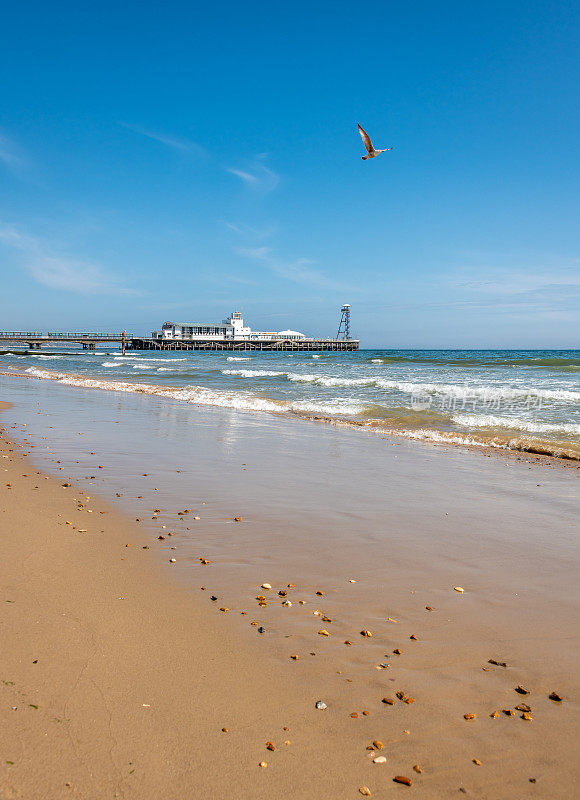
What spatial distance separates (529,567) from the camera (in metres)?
4.22

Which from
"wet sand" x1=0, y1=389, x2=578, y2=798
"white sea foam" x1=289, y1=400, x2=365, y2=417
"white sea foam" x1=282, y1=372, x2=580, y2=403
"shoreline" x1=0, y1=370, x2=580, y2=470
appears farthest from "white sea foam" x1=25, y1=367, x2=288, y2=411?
"wet sand" x1=0, y1=389, x2=578, y2=798

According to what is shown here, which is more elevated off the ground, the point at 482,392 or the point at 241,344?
the point at 241,344

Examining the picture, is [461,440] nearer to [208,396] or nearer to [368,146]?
[368,146]

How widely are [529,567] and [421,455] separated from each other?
514 cm

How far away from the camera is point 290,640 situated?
9.97 feet

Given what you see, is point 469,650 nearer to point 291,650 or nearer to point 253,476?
point 291,650

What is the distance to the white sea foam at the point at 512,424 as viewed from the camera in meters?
12.1

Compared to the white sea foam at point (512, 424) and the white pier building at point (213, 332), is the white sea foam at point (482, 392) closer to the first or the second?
the white sea foam at point (512, 424)

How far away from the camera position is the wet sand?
2129 millimetres

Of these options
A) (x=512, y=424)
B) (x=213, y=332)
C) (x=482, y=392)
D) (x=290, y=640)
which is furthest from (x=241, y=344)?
(x=290, y=640)

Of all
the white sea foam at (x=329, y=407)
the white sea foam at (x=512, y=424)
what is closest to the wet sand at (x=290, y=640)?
the white sea foam at (x=512, y=424)

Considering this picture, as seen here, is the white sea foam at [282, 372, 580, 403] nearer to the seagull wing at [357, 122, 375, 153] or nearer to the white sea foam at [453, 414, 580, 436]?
the white sea foam at [453, 414, 580, 436]

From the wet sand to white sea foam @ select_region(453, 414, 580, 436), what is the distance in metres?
6.46

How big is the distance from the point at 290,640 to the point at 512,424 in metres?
11.4
